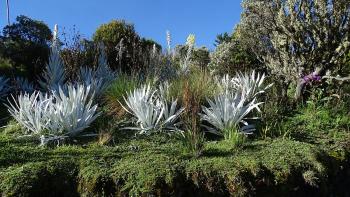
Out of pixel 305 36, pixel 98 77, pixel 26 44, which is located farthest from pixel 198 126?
pixel 26 44

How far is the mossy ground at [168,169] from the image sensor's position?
4.84 meters

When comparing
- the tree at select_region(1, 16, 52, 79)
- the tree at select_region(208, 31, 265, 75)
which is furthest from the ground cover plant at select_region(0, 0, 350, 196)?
the tree at select_region(1, 16, 52, 79)

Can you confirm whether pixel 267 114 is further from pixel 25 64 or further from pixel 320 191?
pixel 25 64

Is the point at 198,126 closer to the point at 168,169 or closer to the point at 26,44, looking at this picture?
the point at 168,169

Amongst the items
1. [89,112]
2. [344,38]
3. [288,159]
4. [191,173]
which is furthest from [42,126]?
[344,38]

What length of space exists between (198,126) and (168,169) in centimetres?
176

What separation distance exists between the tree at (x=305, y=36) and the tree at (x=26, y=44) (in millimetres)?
5281

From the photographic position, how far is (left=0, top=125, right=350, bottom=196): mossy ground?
484cm

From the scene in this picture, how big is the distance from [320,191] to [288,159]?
0.57 meters

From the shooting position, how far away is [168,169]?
498 cm

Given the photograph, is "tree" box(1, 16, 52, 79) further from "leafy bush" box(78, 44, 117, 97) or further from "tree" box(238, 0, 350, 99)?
"tree" box(238, 0, 350, 99)

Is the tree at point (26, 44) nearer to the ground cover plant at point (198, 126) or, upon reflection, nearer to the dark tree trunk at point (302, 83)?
the ground cover plant at point (198, 126)

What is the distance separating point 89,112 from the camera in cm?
652

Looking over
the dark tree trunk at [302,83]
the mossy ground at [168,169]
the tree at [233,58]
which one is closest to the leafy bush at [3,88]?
the mossy ground at [168,169]
